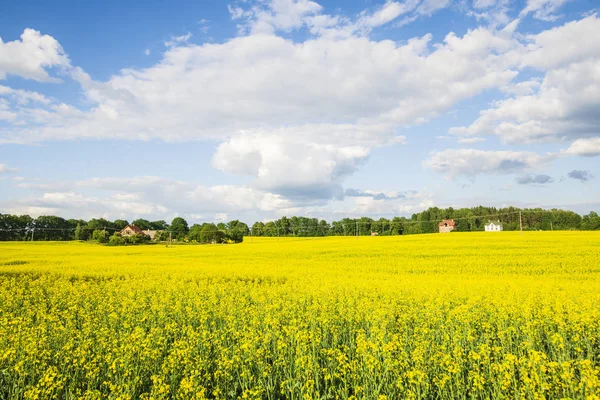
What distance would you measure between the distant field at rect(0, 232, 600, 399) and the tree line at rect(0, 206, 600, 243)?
200 feet

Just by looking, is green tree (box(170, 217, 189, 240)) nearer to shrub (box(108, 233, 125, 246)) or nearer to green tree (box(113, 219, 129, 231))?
green tree (box(113, 219, 129, 231))

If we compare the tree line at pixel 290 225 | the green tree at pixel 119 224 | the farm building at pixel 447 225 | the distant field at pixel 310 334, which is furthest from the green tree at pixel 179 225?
the distant field at pixel 310 334

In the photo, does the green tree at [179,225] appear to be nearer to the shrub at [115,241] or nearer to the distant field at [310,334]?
the shrub at [115,241]

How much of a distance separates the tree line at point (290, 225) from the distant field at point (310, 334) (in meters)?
60.8

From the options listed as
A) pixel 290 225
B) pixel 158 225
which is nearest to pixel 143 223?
pixel 158 225

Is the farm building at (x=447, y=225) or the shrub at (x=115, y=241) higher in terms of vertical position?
the farm building at (x=447, y=225)

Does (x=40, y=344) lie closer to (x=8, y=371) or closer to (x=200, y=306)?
(x=8, y=371)

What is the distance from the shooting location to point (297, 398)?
5738mm

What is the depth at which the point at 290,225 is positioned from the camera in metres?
126

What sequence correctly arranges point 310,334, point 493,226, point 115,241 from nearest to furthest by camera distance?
point 310,334 → point 115,241 → point 493,226

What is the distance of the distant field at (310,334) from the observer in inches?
218

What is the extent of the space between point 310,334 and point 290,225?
119 metres

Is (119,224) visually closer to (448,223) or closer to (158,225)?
(158,225)

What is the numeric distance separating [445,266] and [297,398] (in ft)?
76.9
